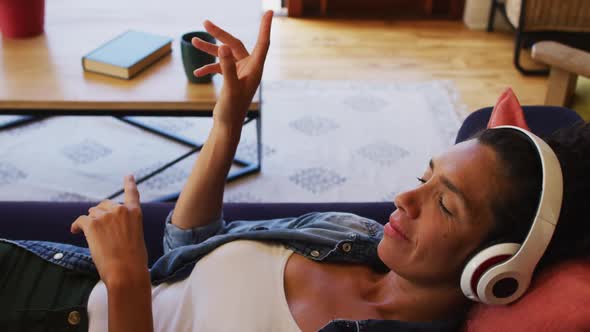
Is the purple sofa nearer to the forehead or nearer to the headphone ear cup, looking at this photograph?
the forehead

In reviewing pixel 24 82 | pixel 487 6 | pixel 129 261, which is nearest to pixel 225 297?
pixel 129 261

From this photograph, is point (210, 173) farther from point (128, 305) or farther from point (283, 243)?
point (128, 305)

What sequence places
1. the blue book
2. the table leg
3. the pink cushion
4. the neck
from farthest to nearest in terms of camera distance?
the table leg < the blue book < the neck < the pink cushion

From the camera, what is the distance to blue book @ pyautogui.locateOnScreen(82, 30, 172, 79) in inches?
73.2

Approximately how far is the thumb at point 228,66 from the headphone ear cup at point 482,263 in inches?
21.7

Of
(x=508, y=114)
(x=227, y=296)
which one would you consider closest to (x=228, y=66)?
(x=227, y=296)

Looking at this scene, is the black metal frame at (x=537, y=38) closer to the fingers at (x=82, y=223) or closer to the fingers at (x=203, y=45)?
the fingers at (x=203, y=45)

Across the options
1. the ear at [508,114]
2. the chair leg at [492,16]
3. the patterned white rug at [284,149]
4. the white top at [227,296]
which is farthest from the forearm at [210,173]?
the chair leg at [492,16]

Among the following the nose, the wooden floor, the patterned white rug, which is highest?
the nose

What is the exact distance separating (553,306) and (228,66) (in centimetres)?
68

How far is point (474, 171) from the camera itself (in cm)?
94

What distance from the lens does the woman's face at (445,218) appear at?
3.04ft

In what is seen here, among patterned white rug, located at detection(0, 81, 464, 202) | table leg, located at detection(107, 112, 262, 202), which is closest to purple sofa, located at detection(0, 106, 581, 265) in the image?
table leg, located at detection(107, 112, 262, 202)

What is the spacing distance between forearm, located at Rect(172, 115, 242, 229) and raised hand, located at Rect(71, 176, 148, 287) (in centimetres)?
20
